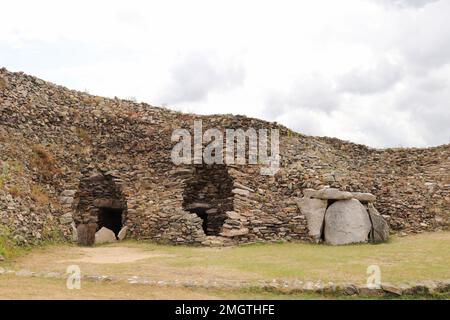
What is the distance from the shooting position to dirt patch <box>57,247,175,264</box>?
15219 millimetres

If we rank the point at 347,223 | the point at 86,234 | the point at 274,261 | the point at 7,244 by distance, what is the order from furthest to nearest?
the point at 86,234, the point at 347,223, the point at 7,244, the point at 274,261

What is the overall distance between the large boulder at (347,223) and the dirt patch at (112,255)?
276 inches

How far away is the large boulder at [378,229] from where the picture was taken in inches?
757

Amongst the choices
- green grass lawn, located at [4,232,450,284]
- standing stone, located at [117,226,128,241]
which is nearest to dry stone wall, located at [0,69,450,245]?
standing stone, located at [117,226,128,241]

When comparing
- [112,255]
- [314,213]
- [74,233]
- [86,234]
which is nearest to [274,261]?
[314,213]

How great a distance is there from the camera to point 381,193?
22.7 metres

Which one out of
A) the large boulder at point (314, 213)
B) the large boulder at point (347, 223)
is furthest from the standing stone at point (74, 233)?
the large boulder at point (347, 223)

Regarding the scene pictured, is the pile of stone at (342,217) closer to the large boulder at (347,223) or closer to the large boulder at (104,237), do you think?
the large boulder at (347,223)

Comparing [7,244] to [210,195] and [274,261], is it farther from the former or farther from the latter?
[210,195]

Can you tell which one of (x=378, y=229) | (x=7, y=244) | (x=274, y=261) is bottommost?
(x=274, y=261)

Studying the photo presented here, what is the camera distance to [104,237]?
21281 mm

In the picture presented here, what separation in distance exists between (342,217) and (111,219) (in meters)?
12.0

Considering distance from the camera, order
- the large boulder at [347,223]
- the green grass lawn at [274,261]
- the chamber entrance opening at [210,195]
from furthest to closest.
Answer: the chamber entrance opening at [210,195] < the large boulder at [347,223] < the green grass lawn at [274,261]

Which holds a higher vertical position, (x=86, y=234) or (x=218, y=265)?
(x=86, y=234)
